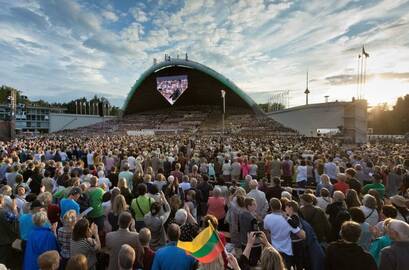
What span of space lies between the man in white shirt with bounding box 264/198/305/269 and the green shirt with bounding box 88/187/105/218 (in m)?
3.42

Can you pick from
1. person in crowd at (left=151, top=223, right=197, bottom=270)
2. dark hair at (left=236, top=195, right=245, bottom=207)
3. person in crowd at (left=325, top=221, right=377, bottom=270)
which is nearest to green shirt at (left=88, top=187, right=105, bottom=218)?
dark hair at (left=236, top=195, right=245, bottom=207)

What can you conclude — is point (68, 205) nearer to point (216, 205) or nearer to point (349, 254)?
point (216, 205)

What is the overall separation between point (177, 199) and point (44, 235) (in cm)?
232

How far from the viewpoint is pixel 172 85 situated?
193ft

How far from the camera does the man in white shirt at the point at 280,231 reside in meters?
3.93

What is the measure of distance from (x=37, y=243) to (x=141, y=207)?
1685 millimetres

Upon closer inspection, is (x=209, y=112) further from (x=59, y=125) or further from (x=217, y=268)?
(x=217, y=268)

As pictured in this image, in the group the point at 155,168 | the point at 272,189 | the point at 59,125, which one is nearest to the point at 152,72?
the point at 59,125

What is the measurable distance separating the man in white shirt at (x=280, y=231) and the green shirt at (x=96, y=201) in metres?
3.42

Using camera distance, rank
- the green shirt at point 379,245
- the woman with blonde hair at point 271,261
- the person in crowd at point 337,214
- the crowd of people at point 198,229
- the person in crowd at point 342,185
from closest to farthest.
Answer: the woman with blonde hair at point 271,261 < the crowd of people at point 198,229 < the green shirt at point 379,245 < the person in crowd at point 337,214 < the person in crowd at point 342,185

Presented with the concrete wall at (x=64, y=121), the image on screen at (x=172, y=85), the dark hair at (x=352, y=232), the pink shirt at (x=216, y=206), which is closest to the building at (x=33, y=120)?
the concrete wall at (x=64, y=121)

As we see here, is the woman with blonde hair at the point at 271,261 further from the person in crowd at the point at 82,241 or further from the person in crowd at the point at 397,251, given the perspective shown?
the person in crowd at the point at 82,241

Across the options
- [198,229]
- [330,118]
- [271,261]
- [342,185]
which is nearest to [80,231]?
[198,229]

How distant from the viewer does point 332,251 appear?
302 cm
